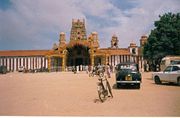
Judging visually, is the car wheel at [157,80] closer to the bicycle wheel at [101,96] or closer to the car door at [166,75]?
the car door at [166,75]

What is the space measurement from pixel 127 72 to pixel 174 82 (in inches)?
87.0

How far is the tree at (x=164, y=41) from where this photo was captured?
1686 centimetres

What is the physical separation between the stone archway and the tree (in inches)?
535

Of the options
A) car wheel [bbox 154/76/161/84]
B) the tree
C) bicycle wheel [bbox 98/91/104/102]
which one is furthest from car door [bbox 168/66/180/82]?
bicycle wheel [bbox 98/91/104/102]

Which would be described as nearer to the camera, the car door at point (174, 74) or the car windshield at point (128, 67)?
the car windshield at point (128, 67)

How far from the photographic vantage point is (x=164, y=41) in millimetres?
18938

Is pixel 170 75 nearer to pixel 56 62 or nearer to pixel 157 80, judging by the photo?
pixel 157 80

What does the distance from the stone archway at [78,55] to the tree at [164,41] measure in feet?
44.6

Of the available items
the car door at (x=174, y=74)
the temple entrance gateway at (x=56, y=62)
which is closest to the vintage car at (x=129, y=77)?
the car door at (x=174, y=74)

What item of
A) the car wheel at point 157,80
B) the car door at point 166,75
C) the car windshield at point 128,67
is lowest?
the car wheel at point 157,80

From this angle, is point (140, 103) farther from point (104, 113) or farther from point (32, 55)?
point (32, 55)

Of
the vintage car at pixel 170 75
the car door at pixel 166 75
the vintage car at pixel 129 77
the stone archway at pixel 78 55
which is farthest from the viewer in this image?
the stone archway at pixel 78 55

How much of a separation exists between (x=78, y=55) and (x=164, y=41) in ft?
64.1

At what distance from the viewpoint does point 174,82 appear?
1216 centimetres
